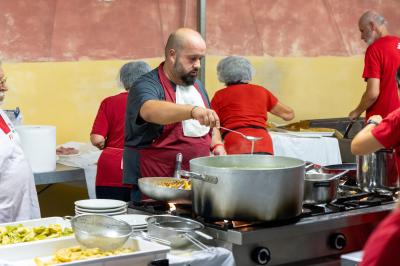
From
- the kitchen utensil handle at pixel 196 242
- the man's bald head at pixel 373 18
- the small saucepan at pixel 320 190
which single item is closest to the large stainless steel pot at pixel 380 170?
the small saucepan at pixel 320 190

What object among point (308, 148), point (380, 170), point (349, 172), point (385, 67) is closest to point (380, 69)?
point (385, 67)

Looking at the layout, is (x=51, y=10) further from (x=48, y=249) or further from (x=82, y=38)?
(x=48, y=249)

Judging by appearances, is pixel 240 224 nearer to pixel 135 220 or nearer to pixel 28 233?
pixel 135 220

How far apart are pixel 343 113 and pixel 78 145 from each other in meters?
2.88

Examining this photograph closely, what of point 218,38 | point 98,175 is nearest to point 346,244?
point 98,175

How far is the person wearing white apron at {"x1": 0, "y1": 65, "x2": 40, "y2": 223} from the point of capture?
3250 millimetres

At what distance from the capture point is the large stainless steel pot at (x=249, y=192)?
2551 millimetres

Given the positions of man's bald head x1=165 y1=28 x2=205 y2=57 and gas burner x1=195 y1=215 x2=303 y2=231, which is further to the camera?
man's bald head x1=165 y1=28 x2=205 y2=57

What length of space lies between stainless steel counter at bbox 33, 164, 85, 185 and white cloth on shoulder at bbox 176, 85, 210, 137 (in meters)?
1.11

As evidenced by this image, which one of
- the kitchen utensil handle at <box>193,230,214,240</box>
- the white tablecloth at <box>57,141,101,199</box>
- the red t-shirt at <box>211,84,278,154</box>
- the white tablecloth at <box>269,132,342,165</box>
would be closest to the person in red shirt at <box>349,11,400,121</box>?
the white tablecloth at <box>269,132,342,165</box>

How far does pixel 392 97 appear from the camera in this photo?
18.2 feet

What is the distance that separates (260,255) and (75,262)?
0.67 m

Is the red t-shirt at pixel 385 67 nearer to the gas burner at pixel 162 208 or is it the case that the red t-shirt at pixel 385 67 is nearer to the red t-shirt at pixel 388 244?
the gas burner at pixel 162 208

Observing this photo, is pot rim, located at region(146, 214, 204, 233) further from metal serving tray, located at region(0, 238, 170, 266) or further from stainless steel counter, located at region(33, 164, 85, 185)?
stainless steel counter, located at region(33, 164, 85, 185)
